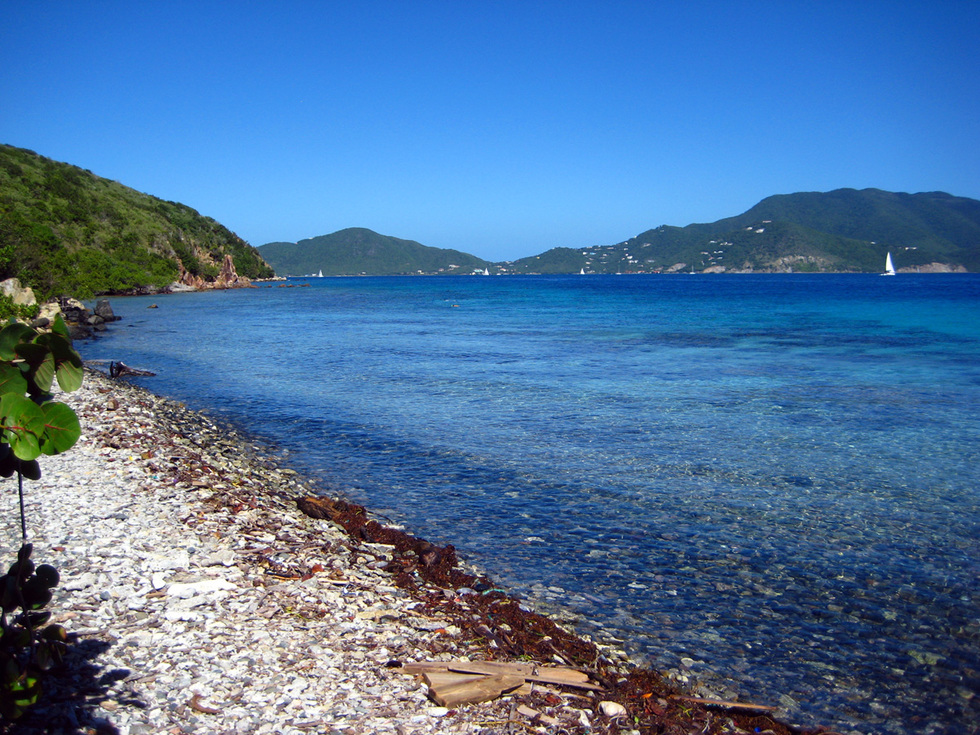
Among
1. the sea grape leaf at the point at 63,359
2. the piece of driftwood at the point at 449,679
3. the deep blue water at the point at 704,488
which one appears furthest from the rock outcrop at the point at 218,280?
the sea grape leaf at the point at 63,359

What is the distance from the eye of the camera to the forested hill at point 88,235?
4603cm

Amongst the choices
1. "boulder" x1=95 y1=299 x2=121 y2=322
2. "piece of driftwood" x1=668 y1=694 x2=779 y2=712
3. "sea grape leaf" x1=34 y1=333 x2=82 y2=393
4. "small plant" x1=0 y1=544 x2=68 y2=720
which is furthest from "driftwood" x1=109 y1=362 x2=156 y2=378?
"boulder" x1=95 y1=299 x2=121 y2=322

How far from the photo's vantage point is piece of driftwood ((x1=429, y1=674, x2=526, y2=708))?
15.4ft

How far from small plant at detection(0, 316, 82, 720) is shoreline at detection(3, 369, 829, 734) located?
41.4 inches

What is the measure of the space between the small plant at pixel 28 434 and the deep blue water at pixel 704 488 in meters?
4.91

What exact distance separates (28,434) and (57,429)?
12 centimetres

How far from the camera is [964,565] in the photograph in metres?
8.21

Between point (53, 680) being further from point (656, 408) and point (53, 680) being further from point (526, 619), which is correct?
point (656, 408)

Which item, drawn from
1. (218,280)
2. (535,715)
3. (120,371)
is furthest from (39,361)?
(218,280)

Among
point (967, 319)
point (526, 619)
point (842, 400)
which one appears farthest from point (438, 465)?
point (967, 319)

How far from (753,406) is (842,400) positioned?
323 cm

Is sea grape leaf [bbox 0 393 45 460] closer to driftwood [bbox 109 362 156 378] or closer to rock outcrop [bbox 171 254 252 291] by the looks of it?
driftwood [bbox 109 362 156 378]

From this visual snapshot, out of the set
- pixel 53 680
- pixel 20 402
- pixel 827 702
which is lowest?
pixel 827 702

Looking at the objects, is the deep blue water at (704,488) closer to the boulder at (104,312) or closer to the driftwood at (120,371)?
the driftwood at (120,371)
